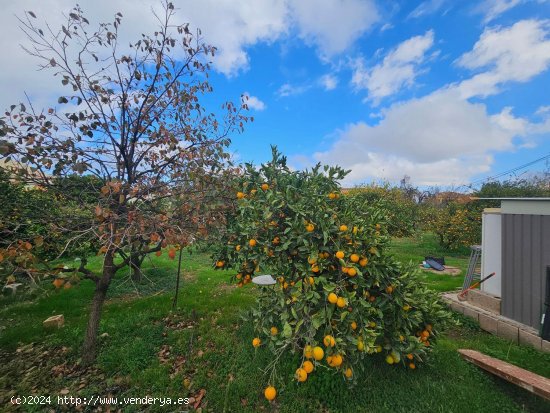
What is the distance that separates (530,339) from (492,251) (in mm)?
1766

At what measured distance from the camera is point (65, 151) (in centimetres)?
314

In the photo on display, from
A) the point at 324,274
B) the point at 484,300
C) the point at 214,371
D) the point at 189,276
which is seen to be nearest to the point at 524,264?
the point at 484,300

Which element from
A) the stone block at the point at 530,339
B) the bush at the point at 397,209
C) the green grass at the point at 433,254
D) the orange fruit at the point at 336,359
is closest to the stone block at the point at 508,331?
the stone block at the point at 530,339

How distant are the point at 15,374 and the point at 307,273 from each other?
388 cm

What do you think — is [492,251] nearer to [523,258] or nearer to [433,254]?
[523,258]

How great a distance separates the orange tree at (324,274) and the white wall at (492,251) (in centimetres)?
315

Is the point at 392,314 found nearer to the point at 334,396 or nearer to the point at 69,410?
the point at 334,396

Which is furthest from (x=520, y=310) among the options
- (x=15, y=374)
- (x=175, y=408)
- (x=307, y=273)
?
(x=15, y=374)

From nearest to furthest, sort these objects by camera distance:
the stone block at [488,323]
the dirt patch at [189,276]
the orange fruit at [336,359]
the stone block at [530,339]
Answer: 1. the orange fruit at [336,359]
2. the stone block at [530,339]
3. the stone block at [488,323]
4. the dirt patch at [189,276]

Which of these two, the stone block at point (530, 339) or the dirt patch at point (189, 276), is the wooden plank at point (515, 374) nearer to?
the stone block at point (530, 339)

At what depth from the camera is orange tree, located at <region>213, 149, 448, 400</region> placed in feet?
8.01

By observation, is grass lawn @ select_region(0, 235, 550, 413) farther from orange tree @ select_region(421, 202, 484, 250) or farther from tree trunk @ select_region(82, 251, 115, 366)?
orange tree @ select_region(421, 202, 484, 250)

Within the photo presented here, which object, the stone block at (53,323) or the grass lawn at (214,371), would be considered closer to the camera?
the grass lawn at (214,371)

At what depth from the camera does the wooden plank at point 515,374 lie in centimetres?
258
